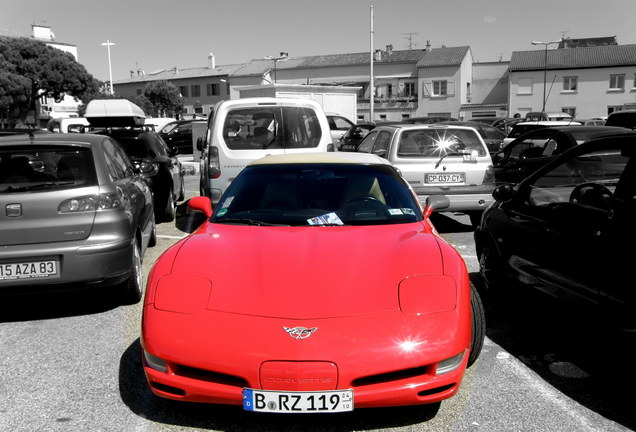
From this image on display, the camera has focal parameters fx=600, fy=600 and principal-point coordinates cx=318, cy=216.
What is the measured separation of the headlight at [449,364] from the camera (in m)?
2.88

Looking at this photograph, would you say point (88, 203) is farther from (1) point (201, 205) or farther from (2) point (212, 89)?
(2) point (212, 89)

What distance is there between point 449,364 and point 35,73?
57.8 m

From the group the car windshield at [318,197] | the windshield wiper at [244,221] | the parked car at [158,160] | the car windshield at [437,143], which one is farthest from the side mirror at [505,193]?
the parked car at [158,160]

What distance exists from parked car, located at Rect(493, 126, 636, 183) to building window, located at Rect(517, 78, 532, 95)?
51034 millimetres

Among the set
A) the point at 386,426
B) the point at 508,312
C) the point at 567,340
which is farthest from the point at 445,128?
the point at 386,426

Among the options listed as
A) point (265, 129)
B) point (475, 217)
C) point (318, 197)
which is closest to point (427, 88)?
point (475, 217)

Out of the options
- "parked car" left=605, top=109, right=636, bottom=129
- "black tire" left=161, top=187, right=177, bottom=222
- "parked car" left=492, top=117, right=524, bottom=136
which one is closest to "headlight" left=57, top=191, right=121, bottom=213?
"black tire" left=161, top=187, right=177, bottom=222

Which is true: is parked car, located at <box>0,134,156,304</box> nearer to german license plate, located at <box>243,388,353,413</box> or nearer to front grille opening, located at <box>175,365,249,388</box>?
front grille opening, located at <box>175,365,249,388</box>

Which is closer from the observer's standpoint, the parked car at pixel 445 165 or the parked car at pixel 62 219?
the parked car at pixel 62 219

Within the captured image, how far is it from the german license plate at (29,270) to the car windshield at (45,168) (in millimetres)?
626

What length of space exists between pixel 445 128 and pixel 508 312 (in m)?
4.25

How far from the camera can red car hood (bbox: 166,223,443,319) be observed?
9.96 feet

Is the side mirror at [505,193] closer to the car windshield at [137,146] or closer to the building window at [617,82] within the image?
the car windshield at [137,146]

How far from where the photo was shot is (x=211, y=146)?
8320mm
